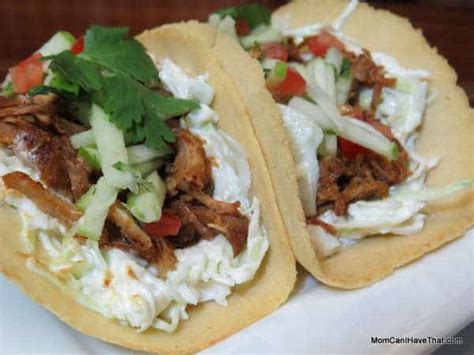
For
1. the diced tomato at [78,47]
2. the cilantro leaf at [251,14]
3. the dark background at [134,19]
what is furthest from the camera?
the dark background at [134,19]

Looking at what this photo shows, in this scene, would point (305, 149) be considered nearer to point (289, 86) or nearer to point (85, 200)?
point (289, 86)

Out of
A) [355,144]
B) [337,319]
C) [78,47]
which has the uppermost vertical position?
[78,47]

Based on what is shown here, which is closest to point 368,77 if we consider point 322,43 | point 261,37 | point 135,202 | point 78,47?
point 322,43

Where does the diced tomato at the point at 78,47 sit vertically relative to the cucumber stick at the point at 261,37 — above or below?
above

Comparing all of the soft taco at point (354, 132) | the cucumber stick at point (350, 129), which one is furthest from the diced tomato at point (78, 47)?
the cucumber stick at point (350, 129)

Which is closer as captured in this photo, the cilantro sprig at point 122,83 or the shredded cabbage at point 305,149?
the cilantro sprig at point 122,83

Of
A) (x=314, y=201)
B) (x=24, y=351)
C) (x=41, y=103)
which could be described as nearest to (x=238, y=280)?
(x=314, y=201)

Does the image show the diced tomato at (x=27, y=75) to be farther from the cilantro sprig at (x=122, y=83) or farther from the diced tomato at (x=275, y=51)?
the diced tomato at (x=275, y=51)

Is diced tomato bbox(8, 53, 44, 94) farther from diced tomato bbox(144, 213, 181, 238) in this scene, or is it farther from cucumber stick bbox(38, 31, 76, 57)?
diced tomato bbox(144, 213, 181, 238)
